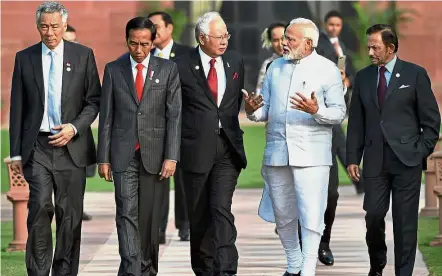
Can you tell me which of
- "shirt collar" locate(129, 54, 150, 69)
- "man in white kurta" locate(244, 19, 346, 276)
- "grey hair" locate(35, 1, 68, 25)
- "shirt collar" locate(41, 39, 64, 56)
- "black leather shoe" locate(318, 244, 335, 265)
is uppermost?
"grey hair" locate(35, 1, 68, 25)

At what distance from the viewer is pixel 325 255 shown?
12.5 meters

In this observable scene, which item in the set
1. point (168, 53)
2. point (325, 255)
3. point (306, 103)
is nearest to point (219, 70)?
point (306, 103)

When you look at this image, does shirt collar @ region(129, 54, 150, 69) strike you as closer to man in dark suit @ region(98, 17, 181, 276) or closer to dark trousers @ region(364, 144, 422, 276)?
man in dark suit @ region(98, 17, 181, 276)

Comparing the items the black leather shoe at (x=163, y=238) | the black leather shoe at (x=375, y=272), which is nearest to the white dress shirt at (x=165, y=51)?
the black leather shoe at (x=163, y=238)

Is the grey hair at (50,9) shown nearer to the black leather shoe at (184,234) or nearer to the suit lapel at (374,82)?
the suit lapel at (374,82)

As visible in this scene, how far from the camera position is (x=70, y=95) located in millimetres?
10594

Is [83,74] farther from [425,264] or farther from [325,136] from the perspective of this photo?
[425,264]

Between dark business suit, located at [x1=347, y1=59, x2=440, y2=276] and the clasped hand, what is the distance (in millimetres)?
512

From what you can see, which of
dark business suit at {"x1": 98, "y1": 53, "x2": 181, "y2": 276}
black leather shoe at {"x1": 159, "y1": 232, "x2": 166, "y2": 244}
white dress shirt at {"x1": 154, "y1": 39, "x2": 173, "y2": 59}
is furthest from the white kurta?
black leather shoe at {"x1": 159, "y1": 232, "x2": 166, "y2": 244}

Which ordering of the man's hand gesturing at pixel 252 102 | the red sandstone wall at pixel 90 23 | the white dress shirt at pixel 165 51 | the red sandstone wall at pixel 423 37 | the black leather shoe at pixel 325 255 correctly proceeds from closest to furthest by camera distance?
the man's hand gesturing at pixel 252 102, the black leather shoe at pixel 325 255, the white dress shirt at pixel 165 51, the red sandstone wall at pixel 90 23, the red sandstone wall at pixel 423 37

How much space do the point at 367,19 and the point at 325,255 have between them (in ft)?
79.0

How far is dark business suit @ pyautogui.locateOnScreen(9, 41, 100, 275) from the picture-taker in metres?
10.5

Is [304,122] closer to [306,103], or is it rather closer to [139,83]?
[306,103]

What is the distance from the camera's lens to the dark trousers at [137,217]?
416 inches
